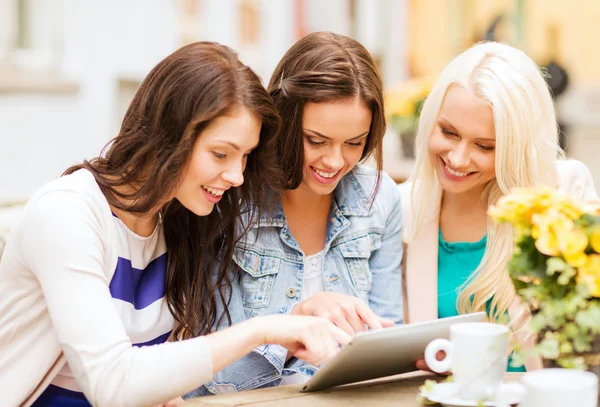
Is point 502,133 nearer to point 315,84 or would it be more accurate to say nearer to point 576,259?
point 315,84

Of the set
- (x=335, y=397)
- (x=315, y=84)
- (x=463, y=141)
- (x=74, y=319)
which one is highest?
(x=315, y=84)

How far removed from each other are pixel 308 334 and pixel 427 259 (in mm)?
725

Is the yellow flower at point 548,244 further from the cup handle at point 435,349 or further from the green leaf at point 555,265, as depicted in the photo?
the cup handle at point 435,349

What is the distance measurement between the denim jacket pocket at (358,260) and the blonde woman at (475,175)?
0.16 meters

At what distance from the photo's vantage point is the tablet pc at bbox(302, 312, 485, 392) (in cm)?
120

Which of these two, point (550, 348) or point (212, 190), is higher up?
point (212, 190)

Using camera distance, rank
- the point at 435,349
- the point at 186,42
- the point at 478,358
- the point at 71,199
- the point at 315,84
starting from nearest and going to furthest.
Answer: the point at 478,358 → the point at 435,349 → the point at 71,199 → the point at 315,84 → the point at 186,42

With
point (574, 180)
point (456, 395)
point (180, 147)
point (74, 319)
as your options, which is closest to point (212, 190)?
point (180, 147)

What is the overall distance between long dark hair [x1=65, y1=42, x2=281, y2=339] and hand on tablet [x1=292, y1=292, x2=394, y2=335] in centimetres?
25

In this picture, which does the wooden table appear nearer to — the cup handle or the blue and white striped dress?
the cup handle

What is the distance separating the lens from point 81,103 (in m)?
4.18

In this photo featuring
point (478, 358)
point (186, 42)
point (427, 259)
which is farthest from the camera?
point (186, 42)

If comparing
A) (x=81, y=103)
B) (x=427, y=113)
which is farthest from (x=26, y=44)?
(x=427, y=113)

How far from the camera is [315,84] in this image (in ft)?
5.65
